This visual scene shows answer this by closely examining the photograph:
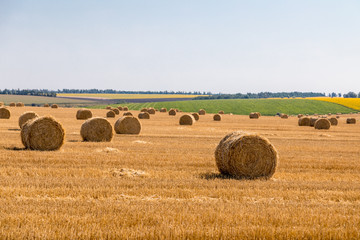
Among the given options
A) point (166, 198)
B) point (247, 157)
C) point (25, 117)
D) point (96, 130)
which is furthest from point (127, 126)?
point (166, 198)

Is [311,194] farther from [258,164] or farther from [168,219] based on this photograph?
[168,219]

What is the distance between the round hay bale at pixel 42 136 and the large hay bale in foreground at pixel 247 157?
27.2 feet

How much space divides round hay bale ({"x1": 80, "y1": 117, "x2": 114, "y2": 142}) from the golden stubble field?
5.44 m

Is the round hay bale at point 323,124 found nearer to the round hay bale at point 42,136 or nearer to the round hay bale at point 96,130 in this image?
the round hay bale at point 96,130

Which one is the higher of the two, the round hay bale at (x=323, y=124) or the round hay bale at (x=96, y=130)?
the round hay bale at (x=96, y=130)

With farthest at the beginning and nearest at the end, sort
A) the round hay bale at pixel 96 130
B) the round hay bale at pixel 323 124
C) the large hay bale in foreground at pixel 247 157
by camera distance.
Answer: the round hay bale at pixel 323 124 → the round hay bale at pixel 96 130 → the large hay bale in foreground at pixel 247 157

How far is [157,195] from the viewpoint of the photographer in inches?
429

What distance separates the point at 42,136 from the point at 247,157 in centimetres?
962

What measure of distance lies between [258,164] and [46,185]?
21.3 feet

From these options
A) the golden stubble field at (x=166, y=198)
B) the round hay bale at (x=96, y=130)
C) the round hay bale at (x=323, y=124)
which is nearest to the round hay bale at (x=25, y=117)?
the round hay bale at (x=96, y=130)

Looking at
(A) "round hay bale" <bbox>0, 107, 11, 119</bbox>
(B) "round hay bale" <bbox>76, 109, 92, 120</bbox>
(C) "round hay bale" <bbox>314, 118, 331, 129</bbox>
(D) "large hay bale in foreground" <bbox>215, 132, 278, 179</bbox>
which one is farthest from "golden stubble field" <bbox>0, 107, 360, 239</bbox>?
(B) "round hay bale" <bbox>76, 109, 92, 120</bbox>

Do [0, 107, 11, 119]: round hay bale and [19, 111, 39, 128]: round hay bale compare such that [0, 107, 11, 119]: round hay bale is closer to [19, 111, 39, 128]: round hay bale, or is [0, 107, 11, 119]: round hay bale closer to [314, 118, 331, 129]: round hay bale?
[19, 111, 39, 128]: round hay bale

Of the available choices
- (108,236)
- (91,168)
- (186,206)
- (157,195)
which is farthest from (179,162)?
(108,236)

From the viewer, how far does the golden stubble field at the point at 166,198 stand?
795 cm
